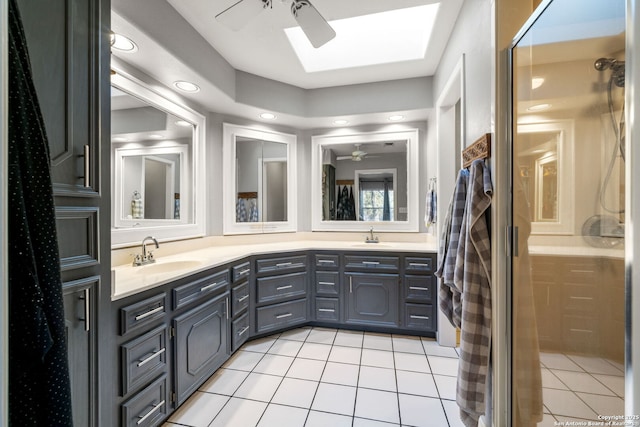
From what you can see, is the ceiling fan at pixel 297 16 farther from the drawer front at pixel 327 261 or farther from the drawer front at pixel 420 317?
the drawer front at pixel 420 317

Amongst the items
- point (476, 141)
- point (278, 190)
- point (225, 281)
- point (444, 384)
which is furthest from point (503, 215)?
point (278, 190)

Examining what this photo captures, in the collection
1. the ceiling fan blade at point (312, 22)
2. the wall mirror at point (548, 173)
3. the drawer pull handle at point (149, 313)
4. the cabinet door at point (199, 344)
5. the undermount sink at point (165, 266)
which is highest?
the ceiling fan blade at point (312, 22)

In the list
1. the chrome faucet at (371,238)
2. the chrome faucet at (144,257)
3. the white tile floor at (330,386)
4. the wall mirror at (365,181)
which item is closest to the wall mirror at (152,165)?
the chrome faucet at (144,257)

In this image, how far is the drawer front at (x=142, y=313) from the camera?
1246mm

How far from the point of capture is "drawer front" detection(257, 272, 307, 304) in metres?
2.53

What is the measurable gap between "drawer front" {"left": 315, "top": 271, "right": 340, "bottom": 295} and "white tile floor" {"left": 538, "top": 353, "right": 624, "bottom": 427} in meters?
1.76

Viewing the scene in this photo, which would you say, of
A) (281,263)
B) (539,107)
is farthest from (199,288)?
(539,107)

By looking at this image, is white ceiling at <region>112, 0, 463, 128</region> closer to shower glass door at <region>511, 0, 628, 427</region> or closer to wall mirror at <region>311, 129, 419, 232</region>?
wall mirror at <region>311, 129, 419, 232</region>

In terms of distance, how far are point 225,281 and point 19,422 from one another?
1516mm

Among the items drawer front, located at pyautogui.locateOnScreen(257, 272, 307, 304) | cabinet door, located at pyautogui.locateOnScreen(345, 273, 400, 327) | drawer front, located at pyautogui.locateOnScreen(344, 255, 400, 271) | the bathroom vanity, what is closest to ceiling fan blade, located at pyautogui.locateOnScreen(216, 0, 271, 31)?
the bathroom vanity

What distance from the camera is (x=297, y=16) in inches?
57.8

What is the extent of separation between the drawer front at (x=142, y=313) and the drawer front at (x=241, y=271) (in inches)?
28.4

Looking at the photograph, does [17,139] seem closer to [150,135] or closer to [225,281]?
[225,281]

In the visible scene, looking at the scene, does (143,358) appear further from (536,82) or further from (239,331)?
(536,82)
